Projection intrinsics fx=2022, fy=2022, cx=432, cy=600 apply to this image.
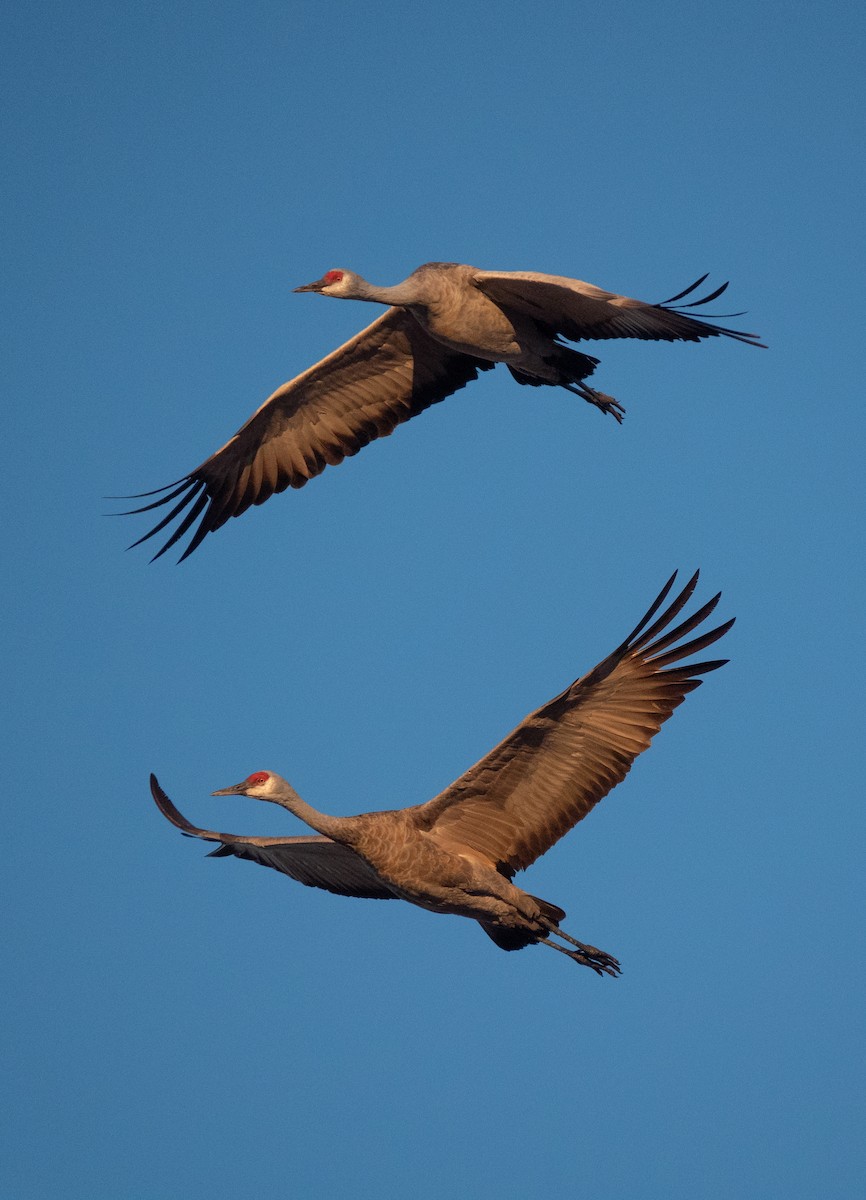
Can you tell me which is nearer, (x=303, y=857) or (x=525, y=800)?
(x=525, y=800)

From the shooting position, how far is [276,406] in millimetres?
16625

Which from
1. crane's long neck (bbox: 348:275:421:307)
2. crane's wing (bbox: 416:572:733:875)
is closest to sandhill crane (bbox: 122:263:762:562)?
crane's long neck (bbox: 348:275:421:307)

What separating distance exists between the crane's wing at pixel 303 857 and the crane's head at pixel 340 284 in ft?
12.8

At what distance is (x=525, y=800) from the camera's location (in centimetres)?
1356

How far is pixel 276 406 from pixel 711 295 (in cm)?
434

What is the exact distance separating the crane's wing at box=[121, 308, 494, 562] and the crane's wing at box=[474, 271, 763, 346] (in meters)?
1.60

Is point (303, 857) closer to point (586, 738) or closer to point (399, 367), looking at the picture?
point (586, 738)

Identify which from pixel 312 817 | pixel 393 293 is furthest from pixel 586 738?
pixel 393 293

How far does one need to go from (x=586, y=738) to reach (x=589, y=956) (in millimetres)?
1525

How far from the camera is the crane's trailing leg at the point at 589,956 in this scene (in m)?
13.6

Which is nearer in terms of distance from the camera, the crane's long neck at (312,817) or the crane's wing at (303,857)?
the crane's long neck at (312,817)

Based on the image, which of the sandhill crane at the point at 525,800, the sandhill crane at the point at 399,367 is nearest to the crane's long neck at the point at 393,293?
the sandhill crane at the point at 399,367

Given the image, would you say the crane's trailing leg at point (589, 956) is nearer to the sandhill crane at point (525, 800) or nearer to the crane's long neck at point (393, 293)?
the sandhill crane at point (525, 800)

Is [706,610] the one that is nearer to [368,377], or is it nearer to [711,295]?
[711,295]
